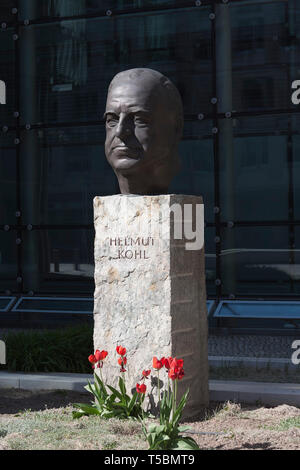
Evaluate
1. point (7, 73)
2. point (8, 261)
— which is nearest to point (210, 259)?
point (8, 261)

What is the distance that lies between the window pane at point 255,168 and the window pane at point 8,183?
372cm

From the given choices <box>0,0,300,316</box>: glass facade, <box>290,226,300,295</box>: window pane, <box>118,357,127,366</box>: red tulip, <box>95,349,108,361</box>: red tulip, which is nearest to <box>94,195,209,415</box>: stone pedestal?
<box>118,357,127,366</box>: red tulip

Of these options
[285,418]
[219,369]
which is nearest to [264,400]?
[285,418]

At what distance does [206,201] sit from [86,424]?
684cm

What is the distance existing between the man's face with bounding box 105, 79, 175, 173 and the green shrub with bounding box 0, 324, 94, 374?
251 centimetres

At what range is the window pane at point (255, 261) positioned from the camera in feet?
39.8

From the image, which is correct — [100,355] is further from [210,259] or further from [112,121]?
[210,259]

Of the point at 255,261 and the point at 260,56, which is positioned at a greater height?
the point at 260,56

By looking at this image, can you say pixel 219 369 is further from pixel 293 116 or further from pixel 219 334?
pixel 293 116

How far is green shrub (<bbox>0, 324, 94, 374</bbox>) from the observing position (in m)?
8.23

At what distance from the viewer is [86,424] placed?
20.4 ft

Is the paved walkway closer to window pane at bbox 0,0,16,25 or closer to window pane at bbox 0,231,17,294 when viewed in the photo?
window pane at bbox 0,231,17,294

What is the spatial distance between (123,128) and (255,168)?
6.02 metres

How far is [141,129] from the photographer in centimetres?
671
